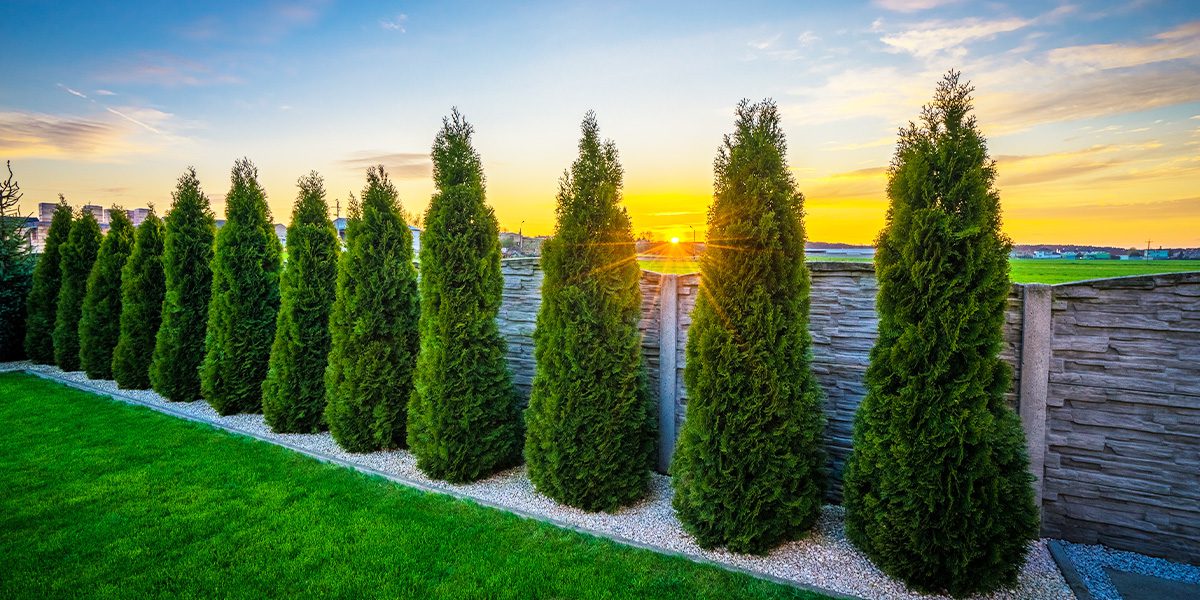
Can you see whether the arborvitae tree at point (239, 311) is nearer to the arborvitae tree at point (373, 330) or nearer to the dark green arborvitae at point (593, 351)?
the arborvitae tree at point (373, 330)

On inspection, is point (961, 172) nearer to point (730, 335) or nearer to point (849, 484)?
point (730, 335)

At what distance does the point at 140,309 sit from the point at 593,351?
10.2m

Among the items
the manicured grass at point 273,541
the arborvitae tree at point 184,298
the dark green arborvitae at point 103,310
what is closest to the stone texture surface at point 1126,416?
the manicured grass at point 273,541

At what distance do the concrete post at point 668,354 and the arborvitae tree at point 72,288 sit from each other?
13665mm

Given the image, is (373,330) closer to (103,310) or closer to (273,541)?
(273,541)

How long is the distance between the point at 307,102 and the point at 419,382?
6.37 m

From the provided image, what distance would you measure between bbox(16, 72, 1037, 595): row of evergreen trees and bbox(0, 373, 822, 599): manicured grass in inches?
28.5

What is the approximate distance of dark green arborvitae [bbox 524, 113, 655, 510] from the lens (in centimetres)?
523

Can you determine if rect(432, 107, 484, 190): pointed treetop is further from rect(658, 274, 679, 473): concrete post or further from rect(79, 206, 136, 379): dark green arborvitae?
rect(79, 206, 136, 379): dark green arborvitae

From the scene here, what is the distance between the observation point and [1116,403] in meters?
4.34

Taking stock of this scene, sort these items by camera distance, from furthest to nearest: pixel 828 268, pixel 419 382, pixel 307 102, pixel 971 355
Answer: pixel 307 102
pixel 419 382
pixel 828 268
pixel 971 355

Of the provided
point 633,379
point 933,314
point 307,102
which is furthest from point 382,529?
point 307,102

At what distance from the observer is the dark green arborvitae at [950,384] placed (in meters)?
3.66

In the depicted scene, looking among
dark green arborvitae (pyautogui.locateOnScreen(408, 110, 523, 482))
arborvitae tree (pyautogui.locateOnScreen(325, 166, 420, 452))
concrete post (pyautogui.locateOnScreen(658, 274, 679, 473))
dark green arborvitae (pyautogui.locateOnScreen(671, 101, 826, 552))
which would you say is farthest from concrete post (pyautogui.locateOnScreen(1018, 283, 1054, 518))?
arborvitae tree (pyautogui.locateOnScreen(325, 166, 420, 452))
